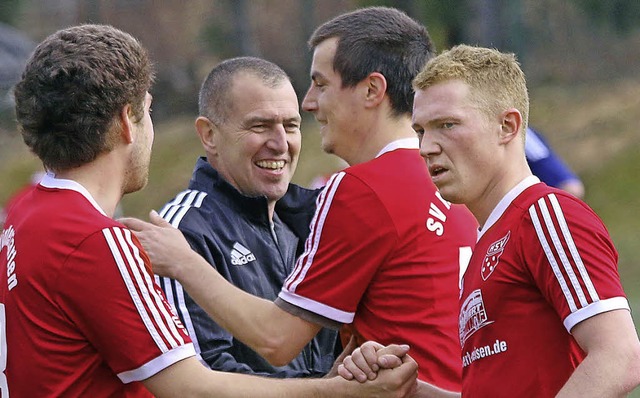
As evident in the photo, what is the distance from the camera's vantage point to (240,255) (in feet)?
14.6

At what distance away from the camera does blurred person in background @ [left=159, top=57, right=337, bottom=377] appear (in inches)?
169

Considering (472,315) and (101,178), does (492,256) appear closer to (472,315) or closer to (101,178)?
(472,315)

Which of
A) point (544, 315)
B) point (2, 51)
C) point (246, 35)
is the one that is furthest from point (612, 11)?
point (544, 315)

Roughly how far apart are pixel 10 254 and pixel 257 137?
1.74 metres

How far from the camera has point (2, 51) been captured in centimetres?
2197

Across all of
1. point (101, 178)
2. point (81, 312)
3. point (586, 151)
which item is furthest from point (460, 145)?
point (586, 151)

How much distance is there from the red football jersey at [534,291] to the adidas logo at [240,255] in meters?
1.33

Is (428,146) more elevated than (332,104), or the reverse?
(332,104)

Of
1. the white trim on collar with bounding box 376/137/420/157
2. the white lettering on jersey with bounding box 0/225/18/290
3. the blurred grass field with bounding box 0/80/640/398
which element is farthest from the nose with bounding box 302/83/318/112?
the blurred grass field with bounding box 0/80/640/398

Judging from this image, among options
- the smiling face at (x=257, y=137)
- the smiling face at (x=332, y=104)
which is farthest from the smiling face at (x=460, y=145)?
the smiling face at (x=257, y=137)

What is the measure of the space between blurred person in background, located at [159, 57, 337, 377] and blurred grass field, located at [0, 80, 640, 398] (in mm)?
14511

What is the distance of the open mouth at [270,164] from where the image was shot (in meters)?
4.87

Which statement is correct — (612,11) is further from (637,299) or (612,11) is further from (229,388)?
(229,388)

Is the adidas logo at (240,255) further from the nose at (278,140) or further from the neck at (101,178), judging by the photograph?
the neck at (101,178)
